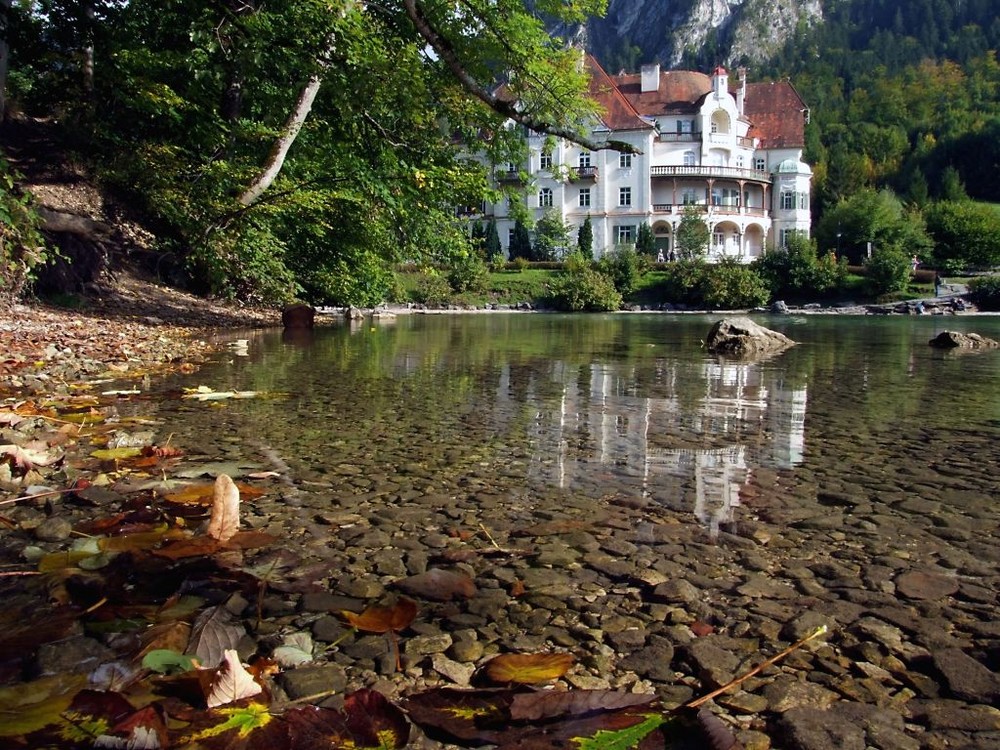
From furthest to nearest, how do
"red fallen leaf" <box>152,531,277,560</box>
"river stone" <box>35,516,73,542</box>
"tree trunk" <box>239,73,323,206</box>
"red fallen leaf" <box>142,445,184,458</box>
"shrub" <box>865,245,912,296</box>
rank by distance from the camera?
"shrub" <box>865,245,912,296</box> < "tree trunk" <box>239,73,323,206</box> < "red fallen leaf" <box>142,445,184,458</box> < "river stone" <box>35,516,73,542</box> < "red fallen leaf" <box>152,531,277,560</box>

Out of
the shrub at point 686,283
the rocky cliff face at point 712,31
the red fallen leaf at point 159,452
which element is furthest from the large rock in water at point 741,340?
the rocky cliff face at point 712,31

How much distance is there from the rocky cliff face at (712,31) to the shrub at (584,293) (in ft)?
461

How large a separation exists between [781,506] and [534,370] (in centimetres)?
627

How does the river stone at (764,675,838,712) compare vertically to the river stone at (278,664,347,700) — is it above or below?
below

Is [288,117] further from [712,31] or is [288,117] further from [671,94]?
[712,31]

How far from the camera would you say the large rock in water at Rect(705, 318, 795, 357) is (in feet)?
44.2

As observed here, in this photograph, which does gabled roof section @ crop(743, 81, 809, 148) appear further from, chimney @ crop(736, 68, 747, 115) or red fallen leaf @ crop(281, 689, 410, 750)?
red fallen leaf @ crop(281, 689, 410, 750)

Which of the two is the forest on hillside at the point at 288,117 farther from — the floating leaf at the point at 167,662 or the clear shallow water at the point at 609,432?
the floating leaf at the point at 167,662

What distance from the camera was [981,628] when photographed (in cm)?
215

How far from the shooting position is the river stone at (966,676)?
1.80m

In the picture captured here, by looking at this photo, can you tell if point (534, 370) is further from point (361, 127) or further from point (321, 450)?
point (361, 127)

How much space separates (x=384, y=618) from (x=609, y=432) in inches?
127

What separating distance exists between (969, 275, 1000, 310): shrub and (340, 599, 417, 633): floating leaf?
49.8 m

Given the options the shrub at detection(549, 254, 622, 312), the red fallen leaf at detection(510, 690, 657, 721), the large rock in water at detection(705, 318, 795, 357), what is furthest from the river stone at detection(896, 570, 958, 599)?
Answer: the shrub at detection(549, 254, 622, 312)
